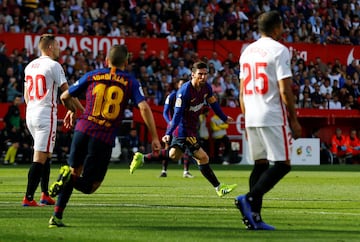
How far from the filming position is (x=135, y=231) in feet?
34.2

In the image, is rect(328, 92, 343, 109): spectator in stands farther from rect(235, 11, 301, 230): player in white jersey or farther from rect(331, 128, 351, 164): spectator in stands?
rect(235, 11, 301, 230): player in white jersey

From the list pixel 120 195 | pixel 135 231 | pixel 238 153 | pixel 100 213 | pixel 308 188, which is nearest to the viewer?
pixel 135 231

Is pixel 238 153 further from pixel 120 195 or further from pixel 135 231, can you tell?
pixel 135 231

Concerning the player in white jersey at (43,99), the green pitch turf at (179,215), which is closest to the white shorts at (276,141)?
the green pitch turf at (179,215)

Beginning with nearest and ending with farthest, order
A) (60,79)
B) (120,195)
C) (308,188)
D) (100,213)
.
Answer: (100,213) → (60,79) → (120,195) → (308,188)

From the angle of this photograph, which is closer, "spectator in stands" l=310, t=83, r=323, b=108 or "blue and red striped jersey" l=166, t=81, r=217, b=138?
"blue and red striped jersey" l=166, t=81, r=217, b=138

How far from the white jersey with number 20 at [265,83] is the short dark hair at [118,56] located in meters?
1.37

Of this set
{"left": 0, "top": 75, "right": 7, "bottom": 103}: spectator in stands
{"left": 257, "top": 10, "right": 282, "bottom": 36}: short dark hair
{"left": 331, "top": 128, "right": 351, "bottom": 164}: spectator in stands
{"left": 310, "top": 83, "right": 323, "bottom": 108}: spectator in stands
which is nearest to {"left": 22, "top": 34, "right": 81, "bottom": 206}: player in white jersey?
{"left": 257, "top": 10, "right": 282, "bottom": 36}: short dark hair

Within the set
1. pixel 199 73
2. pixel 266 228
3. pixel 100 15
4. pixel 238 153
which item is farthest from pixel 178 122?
pixel 100 15

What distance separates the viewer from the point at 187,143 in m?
18.7

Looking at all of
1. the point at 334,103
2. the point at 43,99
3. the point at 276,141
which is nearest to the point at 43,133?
the point at 43,99

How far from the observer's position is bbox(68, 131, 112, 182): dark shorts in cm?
1081

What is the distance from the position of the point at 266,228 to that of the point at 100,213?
282 cm

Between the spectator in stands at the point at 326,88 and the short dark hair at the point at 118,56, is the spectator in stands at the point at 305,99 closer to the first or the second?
the spectator in stands at the point at 326,88
